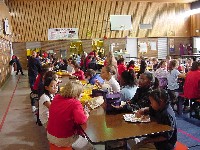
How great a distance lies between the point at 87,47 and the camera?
1894 centimetres

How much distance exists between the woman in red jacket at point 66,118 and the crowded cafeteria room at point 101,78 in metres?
0.01

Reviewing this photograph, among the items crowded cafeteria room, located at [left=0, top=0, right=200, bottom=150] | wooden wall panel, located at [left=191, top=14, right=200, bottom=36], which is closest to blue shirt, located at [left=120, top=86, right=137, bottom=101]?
crowded cafeteria room, located at [left=0, top=0, right=200, bottom=150]

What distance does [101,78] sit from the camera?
6219mm

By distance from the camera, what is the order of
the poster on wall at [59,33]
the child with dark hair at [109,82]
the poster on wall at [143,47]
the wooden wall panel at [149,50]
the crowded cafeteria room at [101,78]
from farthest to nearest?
the wooden wall panel at [149,50], the poster on wall at [143,47], the poster on wall at [59,33], the child with dark hair at [109,82], the crowded cafeteria room at [101,78]

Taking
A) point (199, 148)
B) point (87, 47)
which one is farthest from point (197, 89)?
point (87, 47)

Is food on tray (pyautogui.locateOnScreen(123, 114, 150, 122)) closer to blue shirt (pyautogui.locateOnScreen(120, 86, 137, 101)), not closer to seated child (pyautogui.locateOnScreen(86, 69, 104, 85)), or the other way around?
blue shirt (pyautogui.locateOnScreen(120, 86, 137, 101))

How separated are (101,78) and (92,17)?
13642 millimetres

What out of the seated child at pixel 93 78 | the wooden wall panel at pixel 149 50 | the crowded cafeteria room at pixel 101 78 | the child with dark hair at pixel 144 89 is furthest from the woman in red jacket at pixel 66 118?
the wooden wall panel at pixel 149 50

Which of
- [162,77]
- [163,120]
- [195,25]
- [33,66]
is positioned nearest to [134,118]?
[163,120]

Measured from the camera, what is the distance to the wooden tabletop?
8.25 feet

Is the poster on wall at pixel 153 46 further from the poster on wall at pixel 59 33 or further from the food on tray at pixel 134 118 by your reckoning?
the food on tray at pixel 134 118

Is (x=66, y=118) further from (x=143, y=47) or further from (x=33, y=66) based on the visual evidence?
(x=143, y=47)

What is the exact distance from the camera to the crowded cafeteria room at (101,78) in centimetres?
288

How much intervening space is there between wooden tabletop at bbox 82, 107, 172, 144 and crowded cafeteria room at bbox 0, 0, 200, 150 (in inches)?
0.4
